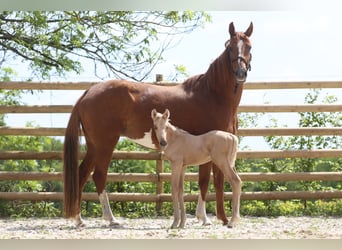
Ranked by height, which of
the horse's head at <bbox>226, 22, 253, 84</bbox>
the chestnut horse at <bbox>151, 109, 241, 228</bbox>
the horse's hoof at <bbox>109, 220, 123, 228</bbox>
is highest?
the horse's head at <bbox>226, 22, 253, 84</bbox>

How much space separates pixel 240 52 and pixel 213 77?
41 cm

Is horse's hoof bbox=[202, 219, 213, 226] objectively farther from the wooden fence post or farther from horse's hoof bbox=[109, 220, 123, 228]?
the wooden fence post

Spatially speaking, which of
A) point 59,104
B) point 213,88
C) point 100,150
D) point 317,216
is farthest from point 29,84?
point 317,216

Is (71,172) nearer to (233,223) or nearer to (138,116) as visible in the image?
(138,116)

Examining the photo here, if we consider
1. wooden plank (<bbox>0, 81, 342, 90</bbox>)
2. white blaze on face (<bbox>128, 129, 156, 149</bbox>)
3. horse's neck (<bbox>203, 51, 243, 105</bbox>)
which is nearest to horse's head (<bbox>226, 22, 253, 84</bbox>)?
horse's neck (<bbox>203, 51, 243, 105</bbox>)

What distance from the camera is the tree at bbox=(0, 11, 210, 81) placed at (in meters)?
5.71

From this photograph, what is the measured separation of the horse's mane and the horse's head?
134 millimetres

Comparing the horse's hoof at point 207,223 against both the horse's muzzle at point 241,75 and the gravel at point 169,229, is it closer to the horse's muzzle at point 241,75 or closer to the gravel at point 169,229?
the gravel at point 169,229

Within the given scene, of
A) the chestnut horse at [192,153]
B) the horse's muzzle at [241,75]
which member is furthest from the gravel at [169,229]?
the horse's muzzle at [241,75]

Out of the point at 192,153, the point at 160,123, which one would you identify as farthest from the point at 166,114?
the point at 192,153

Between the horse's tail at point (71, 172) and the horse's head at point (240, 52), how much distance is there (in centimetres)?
133

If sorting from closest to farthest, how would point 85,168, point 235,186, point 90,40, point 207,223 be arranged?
1. point 235,186
2. point 207,223
3. point 85,168
4. point 90,40

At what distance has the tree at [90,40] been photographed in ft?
18.7

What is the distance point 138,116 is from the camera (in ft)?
17.2
